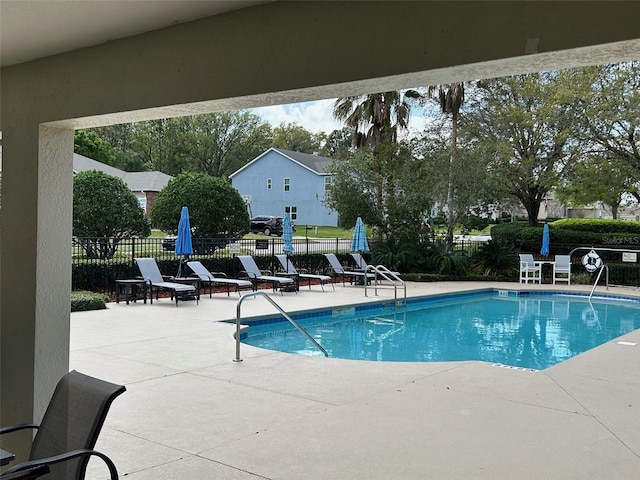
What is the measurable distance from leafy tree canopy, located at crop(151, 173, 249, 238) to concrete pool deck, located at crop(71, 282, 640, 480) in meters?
10.3

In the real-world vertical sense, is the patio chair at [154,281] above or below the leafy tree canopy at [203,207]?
below

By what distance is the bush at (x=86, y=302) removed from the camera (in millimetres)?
11461

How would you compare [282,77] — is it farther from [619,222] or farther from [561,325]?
[619,222]

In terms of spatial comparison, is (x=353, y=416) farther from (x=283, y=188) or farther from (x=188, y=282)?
(x=283, y=188)

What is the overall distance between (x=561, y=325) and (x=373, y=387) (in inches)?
315

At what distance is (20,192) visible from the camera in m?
3.88

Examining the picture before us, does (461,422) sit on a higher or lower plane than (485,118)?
lower

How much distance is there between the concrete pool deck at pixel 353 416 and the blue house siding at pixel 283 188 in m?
29.9

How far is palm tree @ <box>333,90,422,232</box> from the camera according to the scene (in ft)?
74.7

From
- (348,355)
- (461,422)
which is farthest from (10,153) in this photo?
(348,355)

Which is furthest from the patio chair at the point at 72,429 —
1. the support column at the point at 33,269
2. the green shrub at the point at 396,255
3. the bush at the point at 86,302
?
the green shrub at the point at 396,255

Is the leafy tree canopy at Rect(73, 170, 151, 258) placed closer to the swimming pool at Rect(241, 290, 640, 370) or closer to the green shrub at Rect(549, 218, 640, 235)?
the swimming pool at Rect(241, 290, 640, 370)

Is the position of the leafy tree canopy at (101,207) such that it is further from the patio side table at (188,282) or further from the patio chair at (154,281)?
the patio chair at (154,281)

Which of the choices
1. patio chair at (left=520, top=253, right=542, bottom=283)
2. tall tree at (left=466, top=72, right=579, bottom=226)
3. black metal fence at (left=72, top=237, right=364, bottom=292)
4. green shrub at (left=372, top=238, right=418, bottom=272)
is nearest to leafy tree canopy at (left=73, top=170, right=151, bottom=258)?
black metal fence at (left=72, top=237, right=364, bottom=292)
